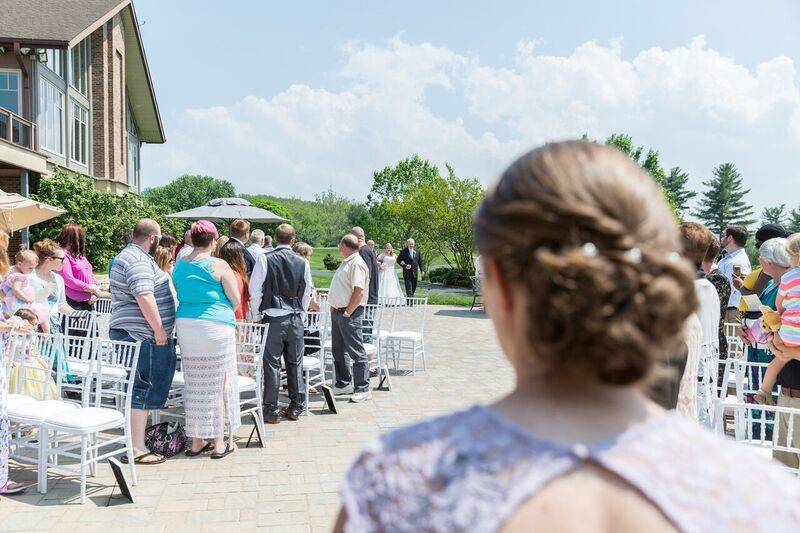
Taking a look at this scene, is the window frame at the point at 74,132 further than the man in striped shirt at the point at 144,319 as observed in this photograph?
Yes

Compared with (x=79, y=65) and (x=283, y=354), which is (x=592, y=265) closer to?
(x=283, y=354)

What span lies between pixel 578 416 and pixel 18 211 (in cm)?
1167

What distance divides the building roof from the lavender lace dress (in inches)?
975

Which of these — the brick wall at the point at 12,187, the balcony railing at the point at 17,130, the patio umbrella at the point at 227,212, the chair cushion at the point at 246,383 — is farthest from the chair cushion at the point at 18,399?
the brick wall at the point at 12,187

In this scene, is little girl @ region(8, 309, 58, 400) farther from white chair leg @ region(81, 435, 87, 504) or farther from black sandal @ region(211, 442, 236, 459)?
black sandal @ region(211, 442, 236, 459)

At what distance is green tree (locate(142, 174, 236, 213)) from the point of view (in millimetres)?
112000

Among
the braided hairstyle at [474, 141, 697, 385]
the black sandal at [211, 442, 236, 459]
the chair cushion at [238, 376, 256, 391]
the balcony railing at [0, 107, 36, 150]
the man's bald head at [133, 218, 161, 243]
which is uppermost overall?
the balcony railing at [0, 107, 36, 150]

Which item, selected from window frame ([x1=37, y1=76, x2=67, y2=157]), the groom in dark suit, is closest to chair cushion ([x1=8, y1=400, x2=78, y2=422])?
the groom in dark suit

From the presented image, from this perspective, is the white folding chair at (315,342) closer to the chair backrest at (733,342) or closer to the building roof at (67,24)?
the chair backrest at (733,342)

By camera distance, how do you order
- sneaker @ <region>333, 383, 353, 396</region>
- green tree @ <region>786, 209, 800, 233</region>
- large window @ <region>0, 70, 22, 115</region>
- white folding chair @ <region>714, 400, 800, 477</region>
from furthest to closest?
green tree @ <region>786, 209, 800, 233</region> < large window @ <region>0, 70, 22, 115</region> < sneaker @ <region>333, 383, 353, 396</region> < white folding chair @ <region>714, 400, 800, 477</region>

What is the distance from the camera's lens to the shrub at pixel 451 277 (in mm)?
31612

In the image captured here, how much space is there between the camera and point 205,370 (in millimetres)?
5883

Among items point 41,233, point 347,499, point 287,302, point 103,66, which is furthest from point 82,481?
point 103,66

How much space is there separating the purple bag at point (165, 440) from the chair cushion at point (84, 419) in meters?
0.95
